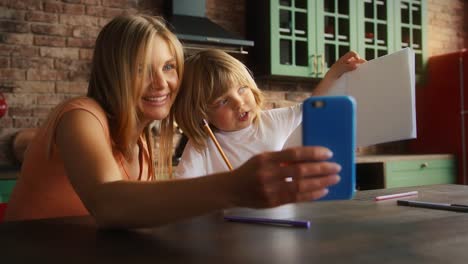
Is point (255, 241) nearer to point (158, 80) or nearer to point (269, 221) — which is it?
point (269, 221)

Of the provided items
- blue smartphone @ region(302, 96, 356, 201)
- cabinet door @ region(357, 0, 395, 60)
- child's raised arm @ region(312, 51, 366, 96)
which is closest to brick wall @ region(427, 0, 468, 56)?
cabinet door @ region(357, 0, 395, 60)

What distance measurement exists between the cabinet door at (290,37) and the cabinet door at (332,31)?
76 millimetres

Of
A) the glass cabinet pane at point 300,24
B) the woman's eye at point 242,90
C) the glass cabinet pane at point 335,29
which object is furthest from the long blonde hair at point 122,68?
the glass cabinet pane at point 335,29

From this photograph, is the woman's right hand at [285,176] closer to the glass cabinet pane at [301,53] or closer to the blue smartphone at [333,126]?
the blue smartphone at [333,126]

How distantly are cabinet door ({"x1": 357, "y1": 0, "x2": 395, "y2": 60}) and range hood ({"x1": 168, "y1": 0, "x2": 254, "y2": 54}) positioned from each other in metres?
1.16

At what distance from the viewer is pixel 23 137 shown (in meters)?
2.93

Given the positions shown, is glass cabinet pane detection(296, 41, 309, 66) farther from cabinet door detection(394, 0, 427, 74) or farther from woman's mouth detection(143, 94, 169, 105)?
woman's mouth detection(143, 94, 169, 105)

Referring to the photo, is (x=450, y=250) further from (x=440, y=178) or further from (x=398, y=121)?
(x=440, y=178)

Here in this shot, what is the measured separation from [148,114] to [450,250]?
734 mm

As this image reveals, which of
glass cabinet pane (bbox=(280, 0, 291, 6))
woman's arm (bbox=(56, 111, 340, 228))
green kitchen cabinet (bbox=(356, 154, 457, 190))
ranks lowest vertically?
green kitchen cabinet (bbox=(356, 154, 457, 190))

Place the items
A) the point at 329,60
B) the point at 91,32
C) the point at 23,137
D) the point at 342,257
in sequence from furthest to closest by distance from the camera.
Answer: the point at 329,60 < the point at 91,32 < the point at 23,137 < the point at 342,257

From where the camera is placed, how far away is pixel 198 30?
3.15 meters

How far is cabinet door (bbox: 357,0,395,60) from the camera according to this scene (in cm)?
398

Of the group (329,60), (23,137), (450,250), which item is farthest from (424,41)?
(450,250)
